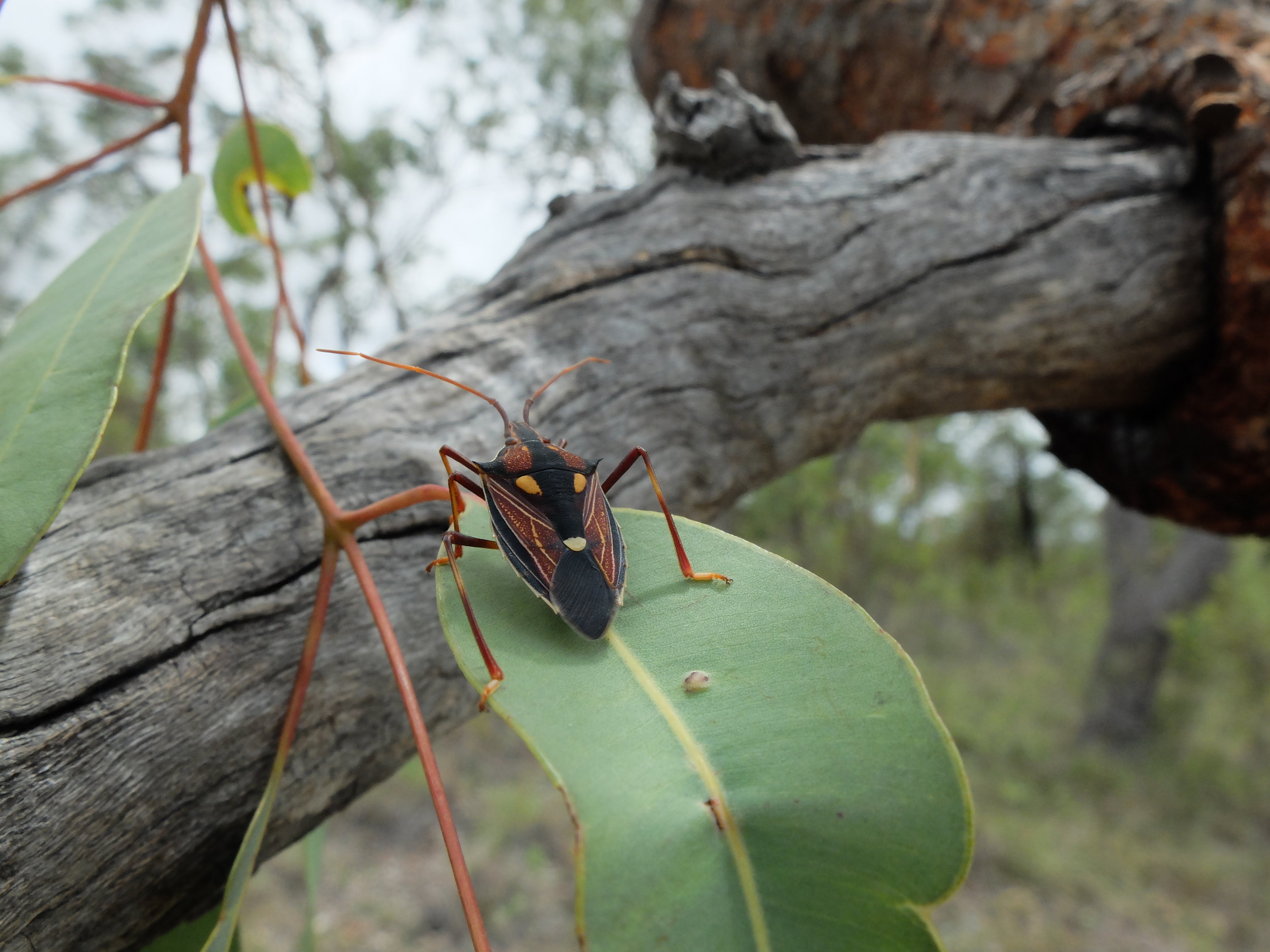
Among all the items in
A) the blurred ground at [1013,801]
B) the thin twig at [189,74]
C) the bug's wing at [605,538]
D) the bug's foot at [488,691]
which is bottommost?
the blurred ground at [1013,801]

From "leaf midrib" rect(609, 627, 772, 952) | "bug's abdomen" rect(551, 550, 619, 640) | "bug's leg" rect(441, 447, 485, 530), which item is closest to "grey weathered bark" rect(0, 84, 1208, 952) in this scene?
"bug's leg" rect(441, 447, 485, 530)

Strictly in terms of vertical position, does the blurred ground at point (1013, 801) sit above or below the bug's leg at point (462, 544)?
below

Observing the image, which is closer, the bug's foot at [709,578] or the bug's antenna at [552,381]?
the bug's foot at [709,578]

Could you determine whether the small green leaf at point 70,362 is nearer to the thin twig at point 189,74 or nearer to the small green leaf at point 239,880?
the thin twig at point 189,74

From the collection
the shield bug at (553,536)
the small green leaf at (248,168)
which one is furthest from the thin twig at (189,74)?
the shield bug at (553,536)

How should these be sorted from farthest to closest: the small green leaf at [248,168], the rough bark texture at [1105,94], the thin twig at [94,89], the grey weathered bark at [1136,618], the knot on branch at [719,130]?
the grey weathered bark at [1136,618] < the rough bark texture at [1105,94] < the knot on branch at [719,130] < the small green leaf at [248,168] < the thin twig at [94,89]

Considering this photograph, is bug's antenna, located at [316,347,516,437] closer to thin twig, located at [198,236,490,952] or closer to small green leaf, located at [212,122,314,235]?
thin twig, located at [198,236,490,952]

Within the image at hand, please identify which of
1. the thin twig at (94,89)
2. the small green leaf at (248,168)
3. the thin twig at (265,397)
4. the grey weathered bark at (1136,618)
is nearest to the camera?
the thin twig at (265,397)
